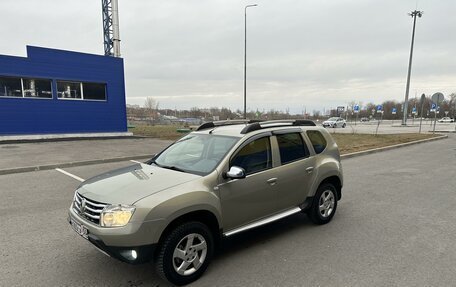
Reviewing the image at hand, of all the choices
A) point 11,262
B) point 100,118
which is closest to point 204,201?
point 11,262

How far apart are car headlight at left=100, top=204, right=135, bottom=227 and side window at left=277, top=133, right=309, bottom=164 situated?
2.17m

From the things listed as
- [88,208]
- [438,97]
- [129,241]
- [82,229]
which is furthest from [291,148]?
[438,97]

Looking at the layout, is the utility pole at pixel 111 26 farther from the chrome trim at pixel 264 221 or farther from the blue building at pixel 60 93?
the chrome trim at pixel 264 221

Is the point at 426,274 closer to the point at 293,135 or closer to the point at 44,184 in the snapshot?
the point at 293,135

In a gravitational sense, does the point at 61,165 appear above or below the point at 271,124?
below

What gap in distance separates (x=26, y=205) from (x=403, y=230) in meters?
6.65

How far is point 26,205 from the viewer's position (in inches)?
221

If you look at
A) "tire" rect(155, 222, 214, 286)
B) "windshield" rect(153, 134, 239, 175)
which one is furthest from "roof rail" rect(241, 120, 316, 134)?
"tire" rect(155, 222, 214, 286)

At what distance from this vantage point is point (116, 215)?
2.84 metres

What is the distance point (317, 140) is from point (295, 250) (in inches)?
73.5

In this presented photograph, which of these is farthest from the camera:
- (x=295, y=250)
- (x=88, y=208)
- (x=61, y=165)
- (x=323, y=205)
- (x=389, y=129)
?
(x=389, y=129)

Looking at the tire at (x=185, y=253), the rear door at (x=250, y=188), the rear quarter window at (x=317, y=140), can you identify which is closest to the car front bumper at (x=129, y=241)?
the tire at (x=185, y=253)

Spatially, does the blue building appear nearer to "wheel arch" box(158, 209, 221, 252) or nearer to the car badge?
the car badge

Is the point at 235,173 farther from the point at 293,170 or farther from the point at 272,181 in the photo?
the point at 293,170
